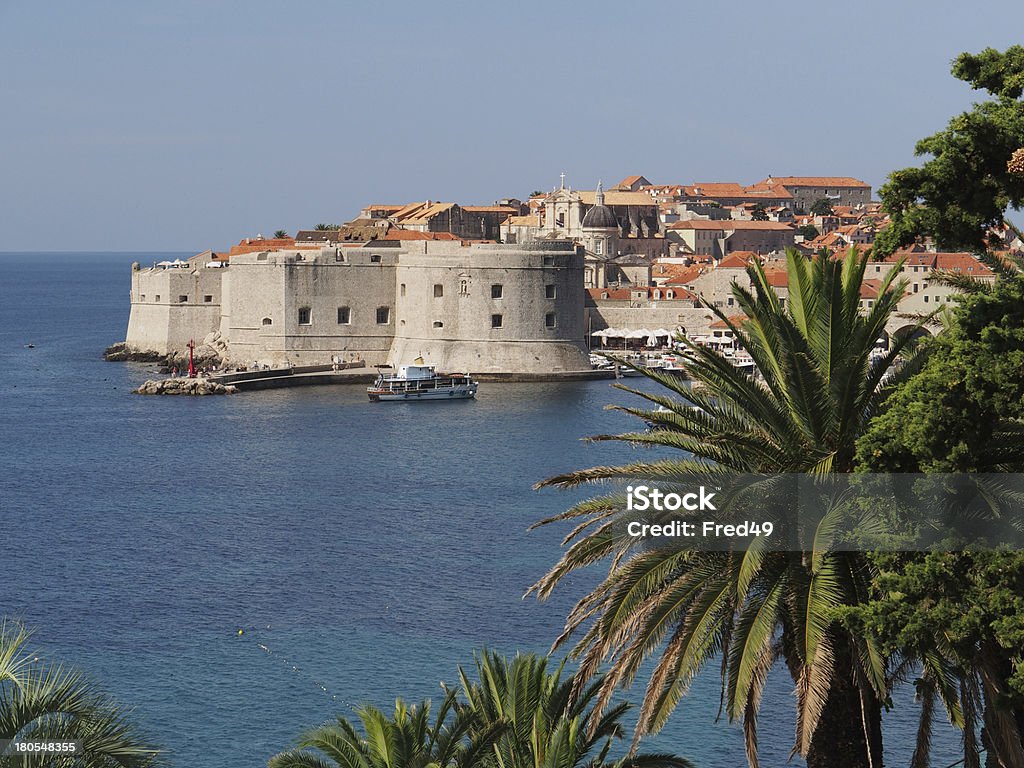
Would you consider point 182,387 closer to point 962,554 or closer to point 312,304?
point 312,304

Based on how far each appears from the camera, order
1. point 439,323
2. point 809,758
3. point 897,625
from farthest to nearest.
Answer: point 439,323 → point 809,758 → point 897,625

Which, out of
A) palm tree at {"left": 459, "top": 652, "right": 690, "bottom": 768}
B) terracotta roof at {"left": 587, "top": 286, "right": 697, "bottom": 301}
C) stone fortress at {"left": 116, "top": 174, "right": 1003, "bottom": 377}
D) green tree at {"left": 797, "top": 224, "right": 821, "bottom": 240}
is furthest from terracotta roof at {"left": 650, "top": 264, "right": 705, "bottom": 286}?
palm tree at {"left": 459, "top": 652, "right": 690, "bottom": 768}

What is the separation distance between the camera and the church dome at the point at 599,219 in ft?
254

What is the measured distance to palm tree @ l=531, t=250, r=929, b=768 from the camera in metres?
7.46

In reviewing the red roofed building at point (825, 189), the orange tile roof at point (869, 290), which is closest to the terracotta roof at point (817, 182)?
the red roofed building at point (825, 189)

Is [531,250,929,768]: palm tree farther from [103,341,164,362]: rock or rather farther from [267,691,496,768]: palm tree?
[103,341,164,362]: rock

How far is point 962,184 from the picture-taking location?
7.55 m

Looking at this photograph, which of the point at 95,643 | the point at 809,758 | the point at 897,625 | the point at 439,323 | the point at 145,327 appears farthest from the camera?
the point at 145,327

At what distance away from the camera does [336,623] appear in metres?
18.7

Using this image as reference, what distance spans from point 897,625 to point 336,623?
1220 centimetres

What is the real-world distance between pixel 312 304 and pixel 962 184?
136 ft

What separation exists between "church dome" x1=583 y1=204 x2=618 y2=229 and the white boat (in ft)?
110

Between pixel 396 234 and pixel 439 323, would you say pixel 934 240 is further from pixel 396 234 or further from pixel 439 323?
pixel 396 234

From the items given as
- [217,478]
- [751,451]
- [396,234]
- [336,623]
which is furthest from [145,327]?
[751,451]
